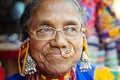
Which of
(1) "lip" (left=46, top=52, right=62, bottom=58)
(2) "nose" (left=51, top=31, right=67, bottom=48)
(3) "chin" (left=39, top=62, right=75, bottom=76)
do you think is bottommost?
(3) "chin" (left=39, top=62, right=75, bottom=76)

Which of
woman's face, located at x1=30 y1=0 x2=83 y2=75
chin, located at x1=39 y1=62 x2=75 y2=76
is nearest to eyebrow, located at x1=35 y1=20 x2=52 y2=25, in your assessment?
woman's face, located at x1=30 y1=0 x2=83 y2=75

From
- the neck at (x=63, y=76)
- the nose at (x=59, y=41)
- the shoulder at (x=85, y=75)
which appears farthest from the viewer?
the shoulder at (x=85, y=75)

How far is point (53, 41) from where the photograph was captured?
192cm

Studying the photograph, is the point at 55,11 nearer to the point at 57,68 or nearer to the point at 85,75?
the point at 57,68

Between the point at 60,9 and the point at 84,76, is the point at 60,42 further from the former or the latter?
the point at 84,76

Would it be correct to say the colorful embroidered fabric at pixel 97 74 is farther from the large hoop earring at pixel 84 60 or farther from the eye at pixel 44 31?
the eye at pixel 44 31

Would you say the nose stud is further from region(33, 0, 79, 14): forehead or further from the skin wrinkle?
region(33, 0, 79, 14): forehead

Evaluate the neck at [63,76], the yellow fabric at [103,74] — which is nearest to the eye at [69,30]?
the neck at [63,76]

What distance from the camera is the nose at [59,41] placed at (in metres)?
1.90

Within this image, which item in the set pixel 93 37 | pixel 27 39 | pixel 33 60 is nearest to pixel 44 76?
pixel 33 60

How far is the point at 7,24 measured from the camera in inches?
280

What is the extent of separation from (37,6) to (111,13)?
43.6 inches

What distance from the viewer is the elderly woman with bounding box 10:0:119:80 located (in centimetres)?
192

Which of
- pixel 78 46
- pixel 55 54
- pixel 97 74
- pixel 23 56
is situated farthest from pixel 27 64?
pixel 97 74
